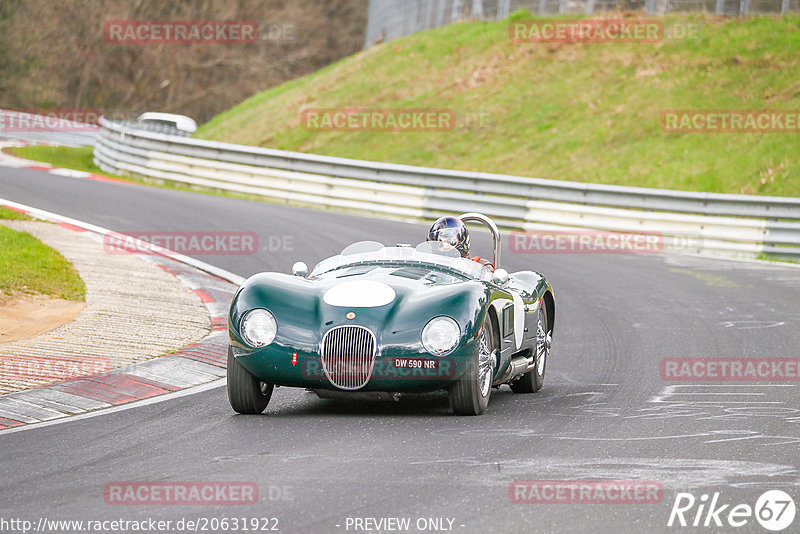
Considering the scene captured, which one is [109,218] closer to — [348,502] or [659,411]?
[659,411]

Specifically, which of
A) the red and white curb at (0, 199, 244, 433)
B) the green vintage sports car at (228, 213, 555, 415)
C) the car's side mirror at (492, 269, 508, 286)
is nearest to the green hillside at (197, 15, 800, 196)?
the red and white curb at (0, 199, 244, 433)

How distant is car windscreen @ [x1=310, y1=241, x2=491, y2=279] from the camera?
8.45 m

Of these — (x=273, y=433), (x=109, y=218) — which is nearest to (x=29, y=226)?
(x=109, y=218)

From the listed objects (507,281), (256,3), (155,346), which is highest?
(256,3)

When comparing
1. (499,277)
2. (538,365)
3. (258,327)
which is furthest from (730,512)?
(538,365)

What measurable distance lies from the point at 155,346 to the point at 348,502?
503 cm

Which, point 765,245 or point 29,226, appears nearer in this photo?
point 29,226

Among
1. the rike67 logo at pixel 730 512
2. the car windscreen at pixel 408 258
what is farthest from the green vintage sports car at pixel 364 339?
the rike67 logo at pixel 730 512

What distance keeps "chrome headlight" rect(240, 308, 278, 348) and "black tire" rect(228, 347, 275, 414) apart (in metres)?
0.20

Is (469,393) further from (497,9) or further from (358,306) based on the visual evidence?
(497,9)

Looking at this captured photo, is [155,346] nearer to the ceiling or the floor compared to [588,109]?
nearer to the floor

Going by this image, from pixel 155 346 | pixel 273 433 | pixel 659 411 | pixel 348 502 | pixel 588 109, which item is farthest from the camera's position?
pixel 588 109

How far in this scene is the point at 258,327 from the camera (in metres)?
7.26

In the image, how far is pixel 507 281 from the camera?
8766mm
